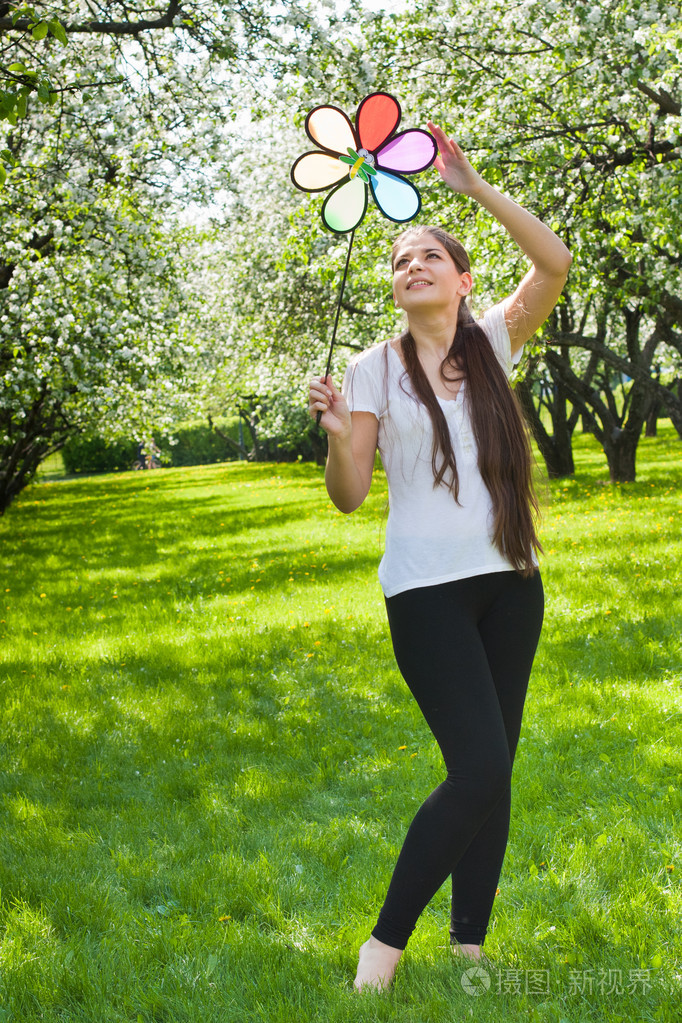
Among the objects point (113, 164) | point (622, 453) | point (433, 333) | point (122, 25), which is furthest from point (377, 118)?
point (622, 453)

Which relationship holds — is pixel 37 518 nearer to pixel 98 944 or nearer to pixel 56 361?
pixel 56 361

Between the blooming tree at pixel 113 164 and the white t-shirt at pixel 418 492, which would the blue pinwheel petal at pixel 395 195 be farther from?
the blooming tree at pixel 113 164

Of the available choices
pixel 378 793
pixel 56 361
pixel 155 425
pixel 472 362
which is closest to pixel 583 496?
pixel 56 361

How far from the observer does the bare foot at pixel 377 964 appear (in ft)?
7.45

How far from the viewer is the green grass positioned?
2461 millimetres

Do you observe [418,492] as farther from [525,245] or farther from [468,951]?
[468,951]

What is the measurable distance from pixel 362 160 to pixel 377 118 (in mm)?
127

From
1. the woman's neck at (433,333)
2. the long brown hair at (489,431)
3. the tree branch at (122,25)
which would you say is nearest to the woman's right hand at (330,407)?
the long brown hair at (489,431)

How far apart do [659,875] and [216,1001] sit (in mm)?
1480

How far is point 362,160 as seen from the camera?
8.86ft

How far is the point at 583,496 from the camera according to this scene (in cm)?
1384

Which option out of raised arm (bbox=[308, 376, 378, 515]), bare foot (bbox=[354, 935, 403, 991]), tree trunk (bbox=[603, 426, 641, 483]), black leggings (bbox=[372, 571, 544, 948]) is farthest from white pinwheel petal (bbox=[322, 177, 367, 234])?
tree trunk (bbox=[603, 426, 641, 483])

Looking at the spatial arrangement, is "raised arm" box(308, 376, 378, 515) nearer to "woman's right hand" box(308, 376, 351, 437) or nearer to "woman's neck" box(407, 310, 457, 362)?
"woman's right hand" box(308, 376, 351, 437)

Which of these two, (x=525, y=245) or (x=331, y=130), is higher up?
(x=331, y=130)
